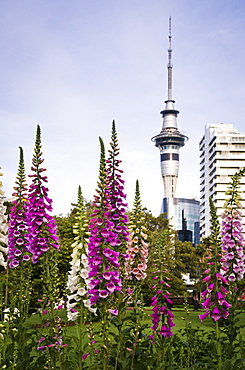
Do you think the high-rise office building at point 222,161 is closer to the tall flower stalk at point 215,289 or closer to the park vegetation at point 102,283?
the park vegetation at point 102,283

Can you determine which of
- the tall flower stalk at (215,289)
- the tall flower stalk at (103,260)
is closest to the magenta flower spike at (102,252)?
the tall flower stalk at (103,260)

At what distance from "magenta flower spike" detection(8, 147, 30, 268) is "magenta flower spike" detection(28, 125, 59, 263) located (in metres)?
0.44

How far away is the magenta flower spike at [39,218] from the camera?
6.20m

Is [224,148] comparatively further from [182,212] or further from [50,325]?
[50,325]

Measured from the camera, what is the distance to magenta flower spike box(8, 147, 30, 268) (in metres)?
7.08

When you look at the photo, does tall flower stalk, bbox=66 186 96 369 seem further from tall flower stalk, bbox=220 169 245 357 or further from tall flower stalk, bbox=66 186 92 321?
tall flower stalk, bbox=220 169 245 357

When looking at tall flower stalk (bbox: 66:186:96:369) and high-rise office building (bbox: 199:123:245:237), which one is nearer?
tall flower stalk (bbox: 66:186:96:369)

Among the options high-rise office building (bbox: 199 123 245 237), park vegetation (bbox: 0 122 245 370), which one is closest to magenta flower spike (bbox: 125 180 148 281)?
park vegetation (bbox: 0 122 245 370)

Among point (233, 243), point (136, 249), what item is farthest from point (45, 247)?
point (233, 243)

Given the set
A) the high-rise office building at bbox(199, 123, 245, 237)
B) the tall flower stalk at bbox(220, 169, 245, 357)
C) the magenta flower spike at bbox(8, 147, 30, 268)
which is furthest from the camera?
the high-rise office building at bbox(199, 123, 245, 237)

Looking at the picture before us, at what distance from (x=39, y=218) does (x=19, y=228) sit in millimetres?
986

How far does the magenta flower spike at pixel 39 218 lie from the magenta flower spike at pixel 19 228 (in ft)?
1.46

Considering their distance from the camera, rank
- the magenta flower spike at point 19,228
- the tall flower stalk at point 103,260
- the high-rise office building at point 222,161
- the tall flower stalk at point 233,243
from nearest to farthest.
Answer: the tall flower stalk at point 103,260, the magenta flower spike at point 19,228, the tall flower stalk at point 233,243, the high-rise office building at point 222,161

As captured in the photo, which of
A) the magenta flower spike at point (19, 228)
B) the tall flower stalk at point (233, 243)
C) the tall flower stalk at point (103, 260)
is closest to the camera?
the tall flower stalk at point (103, 260)
